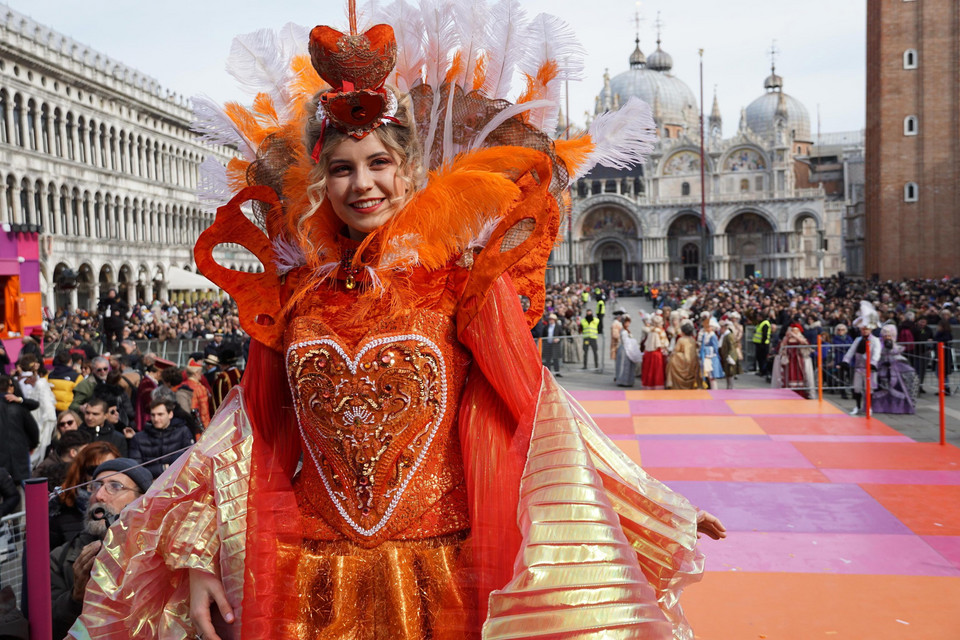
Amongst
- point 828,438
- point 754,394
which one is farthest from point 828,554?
point 754,394

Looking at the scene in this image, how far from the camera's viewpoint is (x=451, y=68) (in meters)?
2.32

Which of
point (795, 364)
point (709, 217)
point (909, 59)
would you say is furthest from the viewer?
point (709, 217)

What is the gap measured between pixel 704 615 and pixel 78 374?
26.6 ft

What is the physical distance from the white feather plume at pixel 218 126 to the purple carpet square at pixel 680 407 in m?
9.32

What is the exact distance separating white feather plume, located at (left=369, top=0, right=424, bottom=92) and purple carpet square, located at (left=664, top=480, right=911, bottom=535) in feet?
14.5

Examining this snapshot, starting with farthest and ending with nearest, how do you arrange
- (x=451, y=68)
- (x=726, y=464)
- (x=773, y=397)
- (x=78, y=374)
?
1. (x=773, y=397)
2. (x=78, y=374)
3. (x=726, y=464)
4. (x=451, y=68)

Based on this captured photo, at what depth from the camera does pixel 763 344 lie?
639 inches

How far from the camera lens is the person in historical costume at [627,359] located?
1471 cm

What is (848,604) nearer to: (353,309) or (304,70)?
(353,309)

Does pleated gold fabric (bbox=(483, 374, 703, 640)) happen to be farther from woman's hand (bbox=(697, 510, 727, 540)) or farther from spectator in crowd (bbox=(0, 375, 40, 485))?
spectator in crowd (bbox=(0, 375, 40, 485))

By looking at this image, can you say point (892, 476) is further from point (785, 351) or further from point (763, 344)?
point (763, 344)

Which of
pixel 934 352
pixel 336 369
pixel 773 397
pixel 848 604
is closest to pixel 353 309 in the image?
pixel 336 369

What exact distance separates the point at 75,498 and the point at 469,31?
3.37 meters

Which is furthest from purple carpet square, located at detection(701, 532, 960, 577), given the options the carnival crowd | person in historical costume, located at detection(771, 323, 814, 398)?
person in historical costume, located at detection(771, 323, 814, 398)
